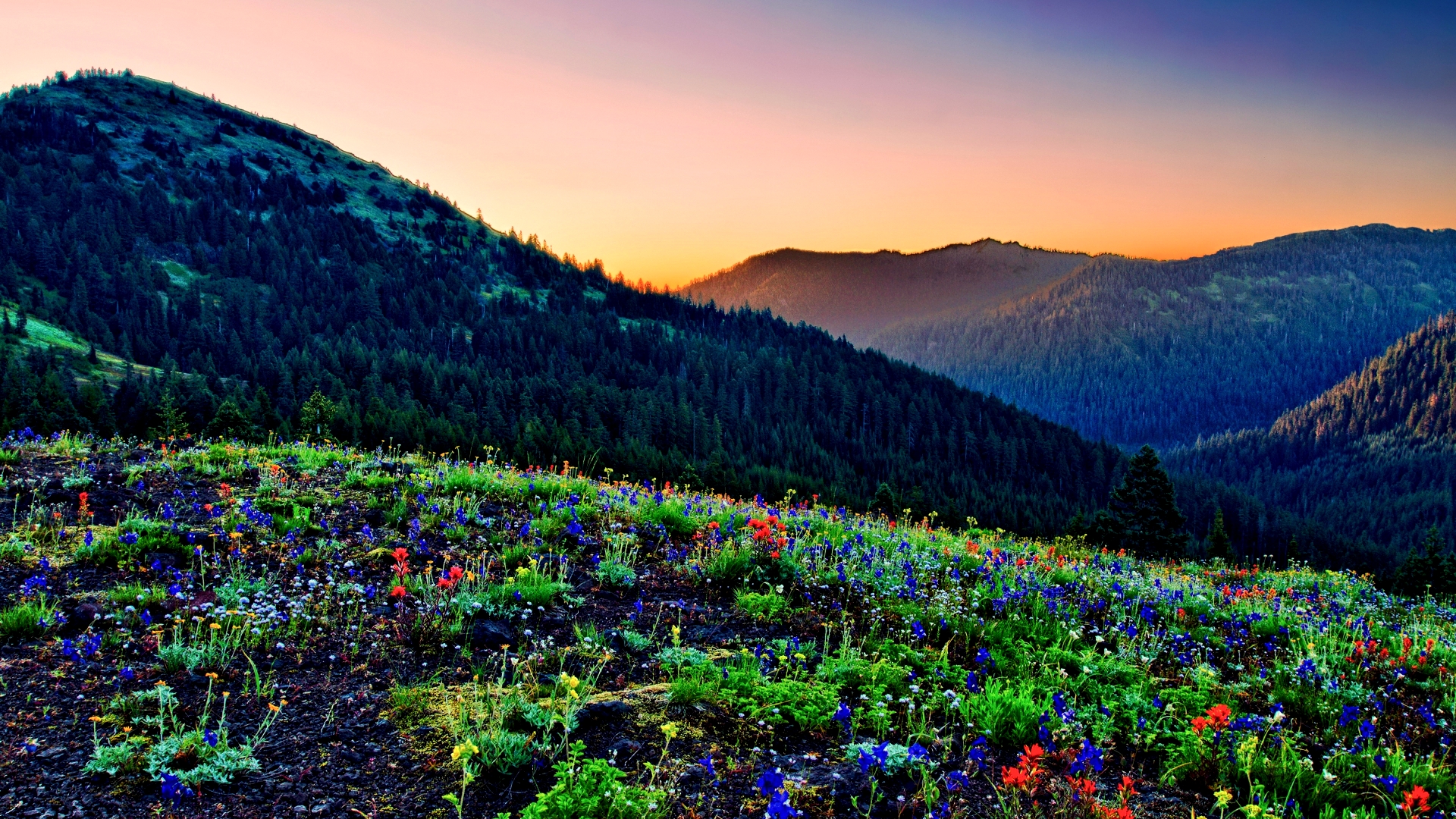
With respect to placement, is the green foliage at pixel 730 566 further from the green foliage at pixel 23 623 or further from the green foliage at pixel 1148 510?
the green foliage at pixel 1148 510

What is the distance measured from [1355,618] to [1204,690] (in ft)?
18.0

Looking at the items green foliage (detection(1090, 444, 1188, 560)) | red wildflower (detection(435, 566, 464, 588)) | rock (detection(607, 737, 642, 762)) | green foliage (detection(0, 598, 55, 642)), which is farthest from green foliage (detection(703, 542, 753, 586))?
green foliage (detection(1090, 444, 1188, 560))

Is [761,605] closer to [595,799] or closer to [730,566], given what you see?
[730,566]

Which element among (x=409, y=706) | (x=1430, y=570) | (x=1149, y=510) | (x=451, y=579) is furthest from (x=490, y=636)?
(x=1430, y=570)

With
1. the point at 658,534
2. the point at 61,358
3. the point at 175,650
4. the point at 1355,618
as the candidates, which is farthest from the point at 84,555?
the point at 61,358

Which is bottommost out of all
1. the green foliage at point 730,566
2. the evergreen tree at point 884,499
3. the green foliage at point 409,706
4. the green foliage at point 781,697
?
the evergreen tree at point 884,499

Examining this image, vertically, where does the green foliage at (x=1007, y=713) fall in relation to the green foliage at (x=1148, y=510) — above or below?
above

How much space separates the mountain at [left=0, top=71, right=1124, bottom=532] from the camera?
94.0 meters

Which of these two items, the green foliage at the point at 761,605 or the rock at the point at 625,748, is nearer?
the rock at the point at 625,748

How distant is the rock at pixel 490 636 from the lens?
19.5 ft

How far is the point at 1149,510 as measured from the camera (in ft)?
139

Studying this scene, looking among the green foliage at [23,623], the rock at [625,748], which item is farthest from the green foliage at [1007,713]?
the green foliage at [23,623]

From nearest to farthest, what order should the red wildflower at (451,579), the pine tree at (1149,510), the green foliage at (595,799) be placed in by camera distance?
the green foliage at (595,799) < the red wildflower at (451,579) < the pine tree at (1149,510)

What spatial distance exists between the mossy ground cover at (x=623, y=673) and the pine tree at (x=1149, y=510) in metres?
36.2
